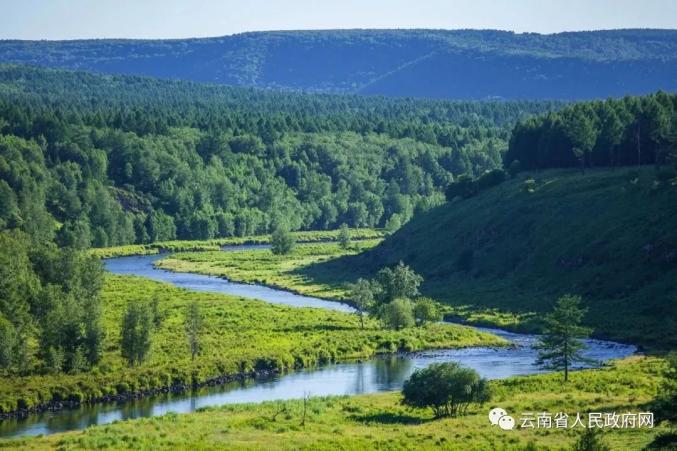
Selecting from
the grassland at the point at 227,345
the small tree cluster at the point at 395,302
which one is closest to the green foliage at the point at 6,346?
the grassland at the point at 227,345

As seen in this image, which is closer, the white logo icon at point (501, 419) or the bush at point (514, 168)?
the white logo icon at point (501, 419)

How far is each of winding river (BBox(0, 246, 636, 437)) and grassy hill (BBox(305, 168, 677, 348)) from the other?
32.8 ft

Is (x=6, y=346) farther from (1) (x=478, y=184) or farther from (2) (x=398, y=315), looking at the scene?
(1) (x=478, y=184)

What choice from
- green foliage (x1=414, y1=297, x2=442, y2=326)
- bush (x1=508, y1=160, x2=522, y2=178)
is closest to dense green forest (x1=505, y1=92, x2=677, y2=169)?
bush (x1=508, y1=160, x2=522, y2=178)

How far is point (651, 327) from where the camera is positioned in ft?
363

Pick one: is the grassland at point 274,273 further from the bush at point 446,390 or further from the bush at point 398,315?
the bush at point 446,390

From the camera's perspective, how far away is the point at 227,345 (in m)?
106

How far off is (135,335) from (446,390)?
31116mm

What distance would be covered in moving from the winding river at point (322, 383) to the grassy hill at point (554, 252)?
1001cm

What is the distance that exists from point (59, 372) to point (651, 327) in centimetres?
5629

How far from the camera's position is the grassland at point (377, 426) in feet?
221

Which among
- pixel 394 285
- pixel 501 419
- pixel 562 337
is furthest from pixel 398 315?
pixel 501 419

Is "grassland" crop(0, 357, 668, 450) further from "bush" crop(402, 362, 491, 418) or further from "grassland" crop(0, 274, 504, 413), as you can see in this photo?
"grassland" crop(0, 274, 504, 413)

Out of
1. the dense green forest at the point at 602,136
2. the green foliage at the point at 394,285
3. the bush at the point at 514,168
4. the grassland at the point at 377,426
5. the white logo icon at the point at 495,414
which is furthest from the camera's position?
the bush at the point at 514,168
